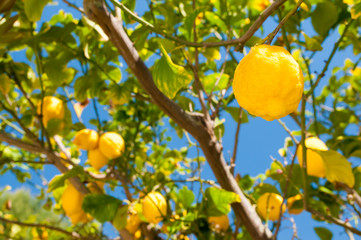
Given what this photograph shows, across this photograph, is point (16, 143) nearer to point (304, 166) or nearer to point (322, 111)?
point (304, 166)

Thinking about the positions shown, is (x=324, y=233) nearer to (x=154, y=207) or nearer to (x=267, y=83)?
(x=154, y=207)

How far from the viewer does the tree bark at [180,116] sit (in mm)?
630

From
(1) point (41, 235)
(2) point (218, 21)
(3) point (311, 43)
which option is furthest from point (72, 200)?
(3) point (311, 43)

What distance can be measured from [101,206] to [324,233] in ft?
2.20

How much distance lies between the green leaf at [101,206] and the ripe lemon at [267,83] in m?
0.63

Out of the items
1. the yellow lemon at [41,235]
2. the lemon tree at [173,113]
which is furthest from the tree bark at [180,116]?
the yellow lemon at [41,235]

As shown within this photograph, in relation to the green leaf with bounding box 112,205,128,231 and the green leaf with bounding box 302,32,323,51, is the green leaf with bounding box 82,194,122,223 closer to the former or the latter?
the green leaf with bounding box 112,205,128,231

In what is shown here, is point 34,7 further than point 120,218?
No

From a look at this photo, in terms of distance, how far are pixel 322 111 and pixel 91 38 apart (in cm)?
108

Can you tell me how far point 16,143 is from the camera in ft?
2.82

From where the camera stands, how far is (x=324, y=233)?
0.95 m

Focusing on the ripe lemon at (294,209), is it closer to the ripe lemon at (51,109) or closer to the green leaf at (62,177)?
the green leaf at (62,177)

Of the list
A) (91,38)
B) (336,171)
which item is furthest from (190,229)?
(91,38)

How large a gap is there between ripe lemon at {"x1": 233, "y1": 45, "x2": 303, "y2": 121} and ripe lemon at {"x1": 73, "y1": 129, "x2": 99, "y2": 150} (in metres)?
0.73
